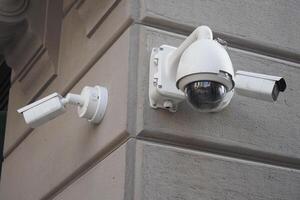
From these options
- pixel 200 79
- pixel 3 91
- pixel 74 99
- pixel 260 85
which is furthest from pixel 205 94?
pixel 3 91

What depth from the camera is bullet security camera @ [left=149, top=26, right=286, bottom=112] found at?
338cm

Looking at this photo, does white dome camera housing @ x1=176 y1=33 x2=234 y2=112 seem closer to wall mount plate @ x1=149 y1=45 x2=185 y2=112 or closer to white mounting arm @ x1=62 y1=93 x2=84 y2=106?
wall mount plate @ x1=149 y1=45 x2=185 y2=112

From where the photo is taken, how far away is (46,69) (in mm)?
5027

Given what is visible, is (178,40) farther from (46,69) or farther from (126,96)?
(46,69)

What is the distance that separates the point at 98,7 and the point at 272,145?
1.19 meters

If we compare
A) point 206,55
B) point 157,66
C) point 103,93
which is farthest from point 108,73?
point 206,55

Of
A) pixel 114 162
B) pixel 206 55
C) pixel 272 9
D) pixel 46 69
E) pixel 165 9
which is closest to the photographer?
pixel 206 55

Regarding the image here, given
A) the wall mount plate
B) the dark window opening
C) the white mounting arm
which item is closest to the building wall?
the wall mount plate

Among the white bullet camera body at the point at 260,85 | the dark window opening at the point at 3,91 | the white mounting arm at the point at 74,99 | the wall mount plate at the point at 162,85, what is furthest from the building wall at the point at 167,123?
the dark window opening at the point at 3,91

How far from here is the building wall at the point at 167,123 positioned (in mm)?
3670

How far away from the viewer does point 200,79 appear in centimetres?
337

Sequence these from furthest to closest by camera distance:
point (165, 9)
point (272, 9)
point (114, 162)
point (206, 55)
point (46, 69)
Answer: point (46, 69)
point (272, 9)
point (165, 9)
point (114, 162)
point (206, 55)

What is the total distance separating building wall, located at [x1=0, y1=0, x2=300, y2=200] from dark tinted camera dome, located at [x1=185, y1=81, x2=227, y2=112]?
0.32 meters

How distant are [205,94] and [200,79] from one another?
0.07m
